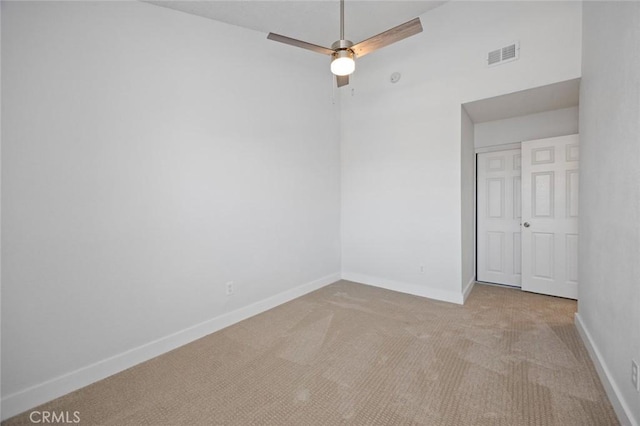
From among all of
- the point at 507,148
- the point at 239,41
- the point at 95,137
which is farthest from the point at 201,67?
the point at 507,148

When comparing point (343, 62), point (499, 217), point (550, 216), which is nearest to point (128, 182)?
point (343, 62)

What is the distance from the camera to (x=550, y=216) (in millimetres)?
3689

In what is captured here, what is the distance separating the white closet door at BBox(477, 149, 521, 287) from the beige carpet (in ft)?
3.47

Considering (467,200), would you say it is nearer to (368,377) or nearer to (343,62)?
(343,62)

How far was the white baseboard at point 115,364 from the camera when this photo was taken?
180cm

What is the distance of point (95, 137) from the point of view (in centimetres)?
210

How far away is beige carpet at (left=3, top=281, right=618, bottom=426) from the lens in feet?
5.59

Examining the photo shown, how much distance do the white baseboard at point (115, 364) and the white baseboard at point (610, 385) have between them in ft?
9.46

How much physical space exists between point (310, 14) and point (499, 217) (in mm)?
3733

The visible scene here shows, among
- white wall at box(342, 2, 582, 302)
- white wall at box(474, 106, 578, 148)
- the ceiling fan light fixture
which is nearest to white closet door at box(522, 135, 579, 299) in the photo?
white wall at box(474, 106, 578, 148)

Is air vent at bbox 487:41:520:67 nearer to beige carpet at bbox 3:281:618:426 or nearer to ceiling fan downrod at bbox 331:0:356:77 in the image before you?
ceiling fan downrod at bbox 331:0:356:77

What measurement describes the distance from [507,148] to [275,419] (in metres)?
4.38

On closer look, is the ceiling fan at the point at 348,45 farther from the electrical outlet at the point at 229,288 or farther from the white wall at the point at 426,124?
the electrical outlet at the point at 229,288

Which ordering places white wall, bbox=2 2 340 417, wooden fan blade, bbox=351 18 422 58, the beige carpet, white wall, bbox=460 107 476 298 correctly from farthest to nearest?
1. white wall, bbox=460 107 476 298
2. wooden fan blade, bbox=351 18 422 58
3. white wall, bbox=2 2 340 417
4. the beige carpet
